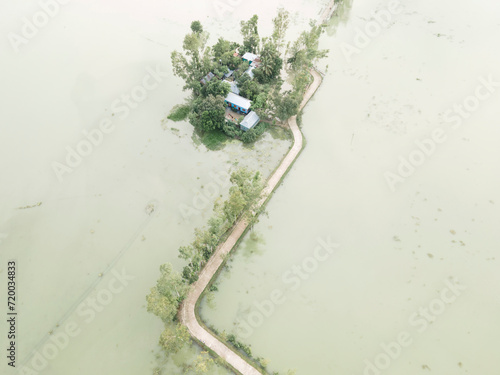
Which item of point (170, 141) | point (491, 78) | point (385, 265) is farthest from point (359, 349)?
Result: point (491, 78)

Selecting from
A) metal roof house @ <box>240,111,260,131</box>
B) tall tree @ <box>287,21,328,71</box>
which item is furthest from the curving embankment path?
tall tree @ <box>287,21,328,71</box>

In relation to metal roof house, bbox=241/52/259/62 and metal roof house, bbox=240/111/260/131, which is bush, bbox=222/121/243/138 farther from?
metal roof house, bbox=241/52/259/62

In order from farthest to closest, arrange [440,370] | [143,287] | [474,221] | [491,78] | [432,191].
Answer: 1. [491,78]
2. [432,191]
3. [474,221]
4. [143,287]
5. [440,370]

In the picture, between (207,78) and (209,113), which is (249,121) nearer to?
(209,113)

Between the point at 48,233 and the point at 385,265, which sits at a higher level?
the point at 385,265

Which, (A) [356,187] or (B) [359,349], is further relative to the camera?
(A) [356,187]

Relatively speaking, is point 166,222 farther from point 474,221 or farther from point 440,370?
point 474,221
